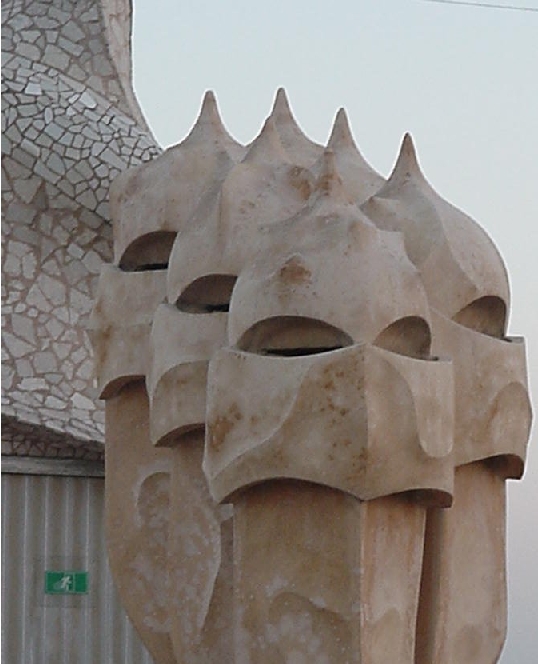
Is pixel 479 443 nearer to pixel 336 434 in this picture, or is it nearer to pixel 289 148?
pixel 336 434

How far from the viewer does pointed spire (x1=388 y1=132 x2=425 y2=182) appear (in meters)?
6.80

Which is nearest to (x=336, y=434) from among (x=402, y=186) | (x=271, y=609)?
(x=271, y=609)

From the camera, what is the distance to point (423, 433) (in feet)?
18.5

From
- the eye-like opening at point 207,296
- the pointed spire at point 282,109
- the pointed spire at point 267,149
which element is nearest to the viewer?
the eye-like opening at point 207,296

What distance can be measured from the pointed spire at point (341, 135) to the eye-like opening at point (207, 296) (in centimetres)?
120

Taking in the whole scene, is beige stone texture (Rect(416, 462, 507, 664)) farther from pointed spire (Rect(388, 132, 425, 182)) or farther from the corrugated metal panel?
the corrugated metal panel

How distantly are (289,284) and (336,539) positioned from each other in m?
0.95

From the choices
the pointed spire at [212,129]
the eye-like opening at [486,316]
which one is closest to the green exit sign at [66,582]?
the pointed spire at [212,129]

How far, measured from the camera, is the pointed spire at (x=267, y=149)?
6.84 meters

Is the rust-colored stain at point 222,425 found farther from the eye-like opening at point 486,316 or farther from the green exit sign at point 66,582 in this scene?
the green exit sign at point 66,582

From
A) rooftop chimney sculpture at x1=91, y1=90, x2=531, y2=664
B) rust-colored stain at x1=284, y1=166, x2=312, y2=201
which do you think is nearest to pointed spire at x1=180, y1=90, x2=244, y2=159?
rooftop chimney sculpture at x1=91, y1=90, x2=531, y2=664

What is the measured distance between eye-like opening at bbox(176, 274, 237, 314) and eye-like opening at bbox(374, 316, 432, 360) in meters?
0.87

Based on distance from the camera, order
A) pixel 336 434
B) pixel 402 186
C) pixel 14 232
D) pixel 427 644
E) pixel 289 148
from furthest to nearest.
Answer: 1. pixel 14 232
2. pixel 289 148
3. pixel 402 186
4. pixel 427 644
5. pixel 336 434

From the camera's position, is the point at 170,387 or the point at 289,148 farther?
the point at 289,148
